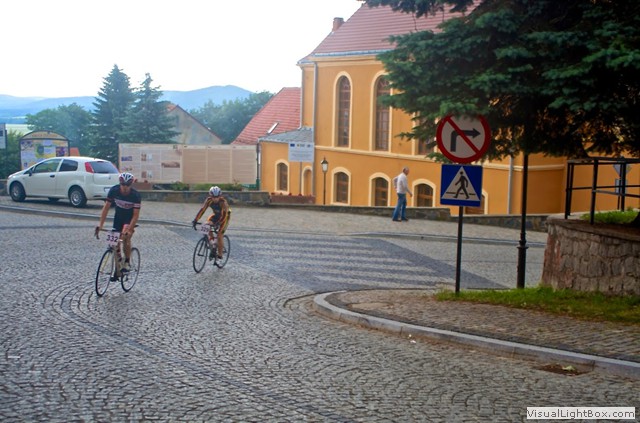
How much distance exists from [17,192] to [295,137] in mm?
24434

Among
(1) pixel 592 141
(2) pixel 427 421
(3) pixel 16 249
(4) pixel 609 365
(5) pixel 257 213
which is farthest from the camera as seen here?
(5) pixel 257 213

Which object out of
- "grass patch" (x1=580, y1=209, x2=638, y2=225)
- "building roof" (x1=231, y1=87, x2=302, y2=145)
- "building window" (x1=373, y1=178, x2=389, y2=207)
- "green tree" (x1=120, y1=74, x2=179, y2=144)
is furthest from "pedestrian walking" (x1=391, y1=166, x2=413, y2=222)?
"green tree" (x1=120, y1=74, x2=179, y2=144)

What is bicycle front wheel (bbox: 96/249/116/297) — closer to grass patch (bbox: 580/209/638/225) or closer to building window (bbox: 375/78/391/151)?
grass patch (bbox: 580/209/638/225)

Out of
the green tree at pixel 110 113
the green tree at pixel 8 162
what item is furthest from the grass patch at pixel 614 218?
the green tree at pixel 110 113

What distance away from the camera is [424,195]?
43.7 metres

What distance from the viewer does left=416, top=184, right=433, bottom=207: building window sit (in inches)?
1704

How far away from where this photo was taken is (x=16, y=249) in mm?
17875

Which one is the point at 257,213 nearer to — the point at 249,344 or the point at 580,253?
the point at 580,253

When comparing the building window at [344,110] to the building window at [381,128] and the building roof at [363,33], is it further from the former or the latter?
the building window at [381,128]

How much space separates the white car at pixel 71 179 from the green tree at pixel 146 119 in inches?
1160

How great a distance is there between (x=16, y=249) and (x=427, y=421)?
44.1ft

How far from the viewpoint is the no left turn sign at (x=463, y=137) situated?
1223 centimetres

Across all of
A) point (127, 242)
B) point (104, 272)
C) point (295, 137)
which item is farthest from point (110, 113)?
point (104, 272)

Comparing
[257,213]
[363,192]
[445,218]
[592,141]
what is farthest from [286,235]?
[363,192]
